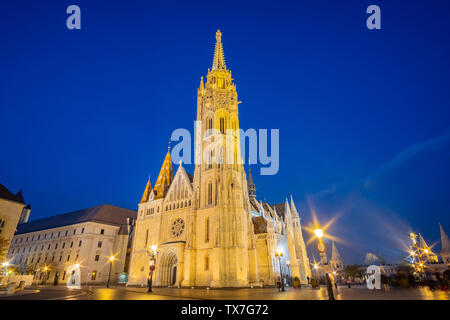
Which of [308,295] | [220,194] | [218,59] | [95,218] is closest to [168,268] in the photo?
[220,194]

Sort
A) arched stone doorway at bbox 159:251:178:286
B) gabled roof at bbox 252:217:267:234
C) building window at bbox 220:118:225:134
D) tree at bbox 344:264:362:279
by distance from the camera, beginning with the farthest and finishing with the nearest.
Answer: tree at bbox 344:264:362:279 → building window at bbox 220:118:225:134 → gabled roof at bbox 252:217:267:234 → arched stone doorway at bbox 159:251:178:286

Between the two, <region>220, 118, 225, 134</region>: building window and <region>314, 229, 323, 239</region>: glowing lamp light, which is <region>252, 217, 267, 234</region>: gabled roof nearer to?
<region>220, 118, 225, 134</region>: building window

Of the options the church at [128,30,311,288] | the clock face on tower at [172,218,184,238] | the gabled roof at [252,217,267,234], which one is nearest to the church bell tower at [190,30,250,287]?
the church at [128,30,311,288]

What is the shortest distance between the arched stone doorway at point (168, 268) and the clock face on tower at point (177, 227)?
3.12 meters

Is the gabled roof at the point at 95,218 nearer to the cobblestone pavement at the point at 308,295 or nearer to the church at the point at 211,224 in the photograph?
the church at the point at 211,224

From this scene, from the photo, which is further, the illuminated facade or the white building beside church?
the white building beside church

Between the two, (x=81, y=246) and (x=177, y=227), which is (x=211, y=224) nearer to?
(x=177, y=227)

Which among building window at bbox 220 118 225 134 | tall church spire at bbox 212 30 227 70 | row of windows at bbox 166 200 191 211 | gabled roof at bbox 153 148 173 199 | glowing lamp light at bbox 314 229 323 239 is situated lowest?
glowing lamp light at bbox 314 229 323 239

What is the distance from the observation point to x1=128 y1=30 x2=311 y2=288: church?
32.6 metres

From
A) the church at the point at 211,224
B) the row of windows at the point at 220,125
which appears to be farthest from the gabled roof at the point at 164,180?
the row of windows at the point at 220,125

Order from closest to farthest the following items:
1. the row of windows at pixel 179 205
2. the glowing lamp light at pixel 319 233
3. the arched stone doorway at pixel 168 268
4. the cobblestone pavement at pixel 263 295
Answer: the glowing lamp light at pixel 319 233 < the cobblestone pavement at pixel 263 295 < the arched stone doorway at pixel 168 268 < the row of windows at pixel 179 205

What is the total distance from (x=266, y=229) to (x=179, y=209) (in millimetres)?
15048

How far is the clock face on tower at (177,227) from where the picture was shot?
38.1 m

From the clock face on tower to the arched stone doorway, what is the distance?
10.2ft
